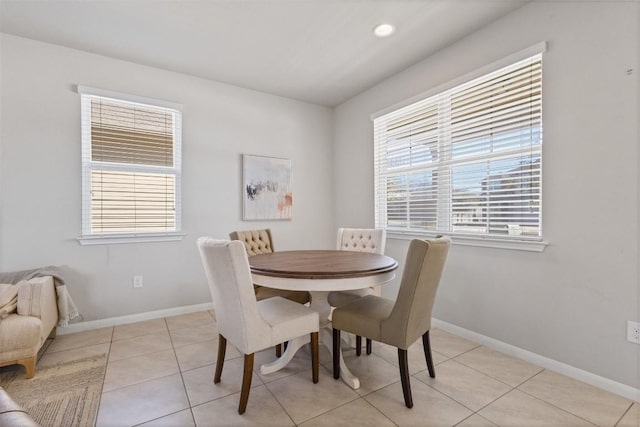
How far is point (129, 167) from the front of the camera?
10.00 feet

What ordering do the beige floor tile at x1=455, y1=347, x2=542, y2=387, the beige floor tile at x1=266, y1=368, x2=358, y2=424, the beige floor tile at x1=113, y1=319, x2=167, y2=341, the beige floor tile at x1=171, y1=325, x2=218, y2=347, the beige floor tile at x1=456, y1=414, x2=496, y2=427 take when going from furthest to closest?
the beige floor tile at x1=113, y1=319, x2=167, y2=341 → the beige floor tile at x1=171, y1=325, x2=218, y2=347 → the beige floor tile at x1=455, y1=347, x2=542, y2=387 → the beige floor tile at x1=266, y1=368, x2=358, y2=424 → the beige floor tile at x1=456, y1=414, x2=496, y2=427

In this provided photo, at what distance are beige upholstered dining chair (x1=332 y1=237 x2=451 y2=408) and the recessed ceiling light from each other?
1.87 metres

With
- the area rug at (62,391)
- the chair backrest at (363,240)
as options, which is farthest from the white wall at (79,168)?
the chair backrest at (363,240)

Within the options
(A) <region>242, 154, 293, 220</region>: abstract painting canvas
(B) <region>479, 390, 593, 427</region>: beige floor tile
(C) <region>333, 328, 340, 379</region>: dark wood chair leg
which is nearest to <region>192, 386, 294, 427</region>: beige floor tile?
(C) <region>333, 328, 340, 379</region>: dark wood chair leg

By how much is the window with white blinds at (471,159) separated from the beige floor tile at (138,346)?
8.47 feet

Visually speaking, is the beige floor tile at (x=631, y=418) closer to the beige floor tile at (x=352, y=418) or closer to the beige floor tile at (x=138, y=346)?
the beige floor tile at (x=352, y=418)

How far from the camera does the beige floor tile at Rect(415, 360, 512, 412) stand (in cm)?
176

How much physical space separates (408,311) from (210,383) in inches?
54.4

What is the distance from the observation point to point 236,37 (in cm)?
261

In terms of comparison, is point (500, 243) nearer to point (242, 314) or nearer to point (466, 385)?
point (466, 385)

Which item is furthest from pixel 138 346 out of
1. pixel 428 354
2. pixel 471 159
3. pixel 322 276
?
pixel 471 159

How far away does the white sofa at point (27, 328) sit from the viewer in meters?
1.92

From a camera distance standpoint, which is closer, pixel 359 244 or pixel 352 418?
pixel 352 418

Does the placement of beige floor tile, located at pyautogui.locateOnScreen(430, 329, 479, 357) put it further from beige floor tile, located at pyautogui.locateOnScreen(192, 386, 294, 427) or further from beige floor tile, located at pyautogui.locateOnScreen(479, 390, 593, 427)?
beige floor tile, located at pyautogui.locateOnScreen(192, 386, 294, 427)
